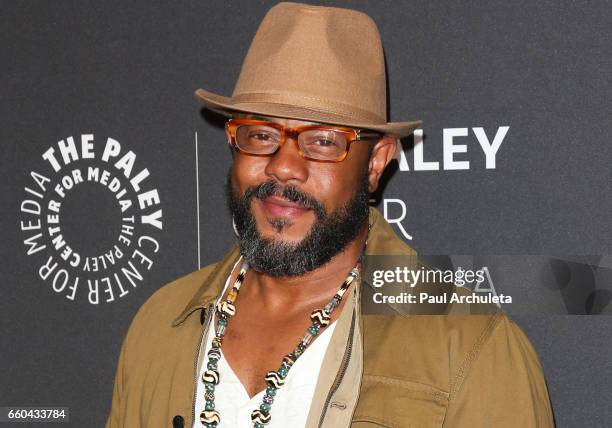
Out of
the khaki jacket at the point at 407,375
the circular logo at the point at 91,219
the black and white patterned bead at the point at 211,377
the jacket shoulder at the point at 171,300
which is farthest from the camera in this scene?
the circular logo at the point at 91,219

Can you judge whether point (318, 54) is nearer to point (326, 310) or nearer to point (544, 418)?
point (326, 310)

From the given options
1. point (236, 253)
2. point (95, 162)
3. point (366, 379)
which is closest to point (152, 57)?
point (95, 162)

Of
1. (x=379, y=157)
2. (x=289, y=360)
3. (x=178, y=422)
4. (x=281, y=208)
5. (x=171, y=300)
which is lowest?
(x=178, y=422)

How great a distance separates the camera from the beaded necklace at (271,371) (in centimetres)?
142

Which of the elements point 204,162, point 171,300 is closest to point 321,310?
point 171,300

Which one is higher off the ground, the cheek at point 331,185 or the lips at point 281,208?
the cheek at point 331,185

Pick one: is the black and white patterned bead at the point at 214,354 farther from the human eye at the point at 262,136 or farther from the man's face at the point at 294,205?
the human eye at the point at 262,136

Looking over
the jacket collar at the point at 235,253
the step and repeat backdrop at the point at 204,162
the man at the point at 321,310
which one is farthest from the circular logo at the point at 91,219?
the man at the point at 321,310

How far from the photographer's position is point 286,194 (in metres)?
1.43

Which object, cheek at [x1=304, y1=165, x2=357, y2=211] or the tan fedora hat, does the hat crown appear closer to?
the tan fedora hat

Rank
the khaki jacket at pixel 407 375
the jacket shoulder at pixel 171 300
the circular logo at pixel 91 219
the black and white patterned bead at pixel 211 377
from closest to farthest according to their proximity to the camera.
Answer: the khaki jacket at pixel 407 375 → the black and white patterned bead at pixel 211 377 → the jacket shoulder at pixel 171 300 → the circular logo at pixel 91 219

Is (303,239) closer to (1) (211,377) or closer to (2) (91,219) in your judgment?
(1) (211,377)

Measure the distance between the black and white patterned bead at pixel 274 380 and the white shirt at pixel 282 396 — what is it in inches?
0.7

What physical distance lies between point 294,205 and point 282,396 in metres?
0.32
